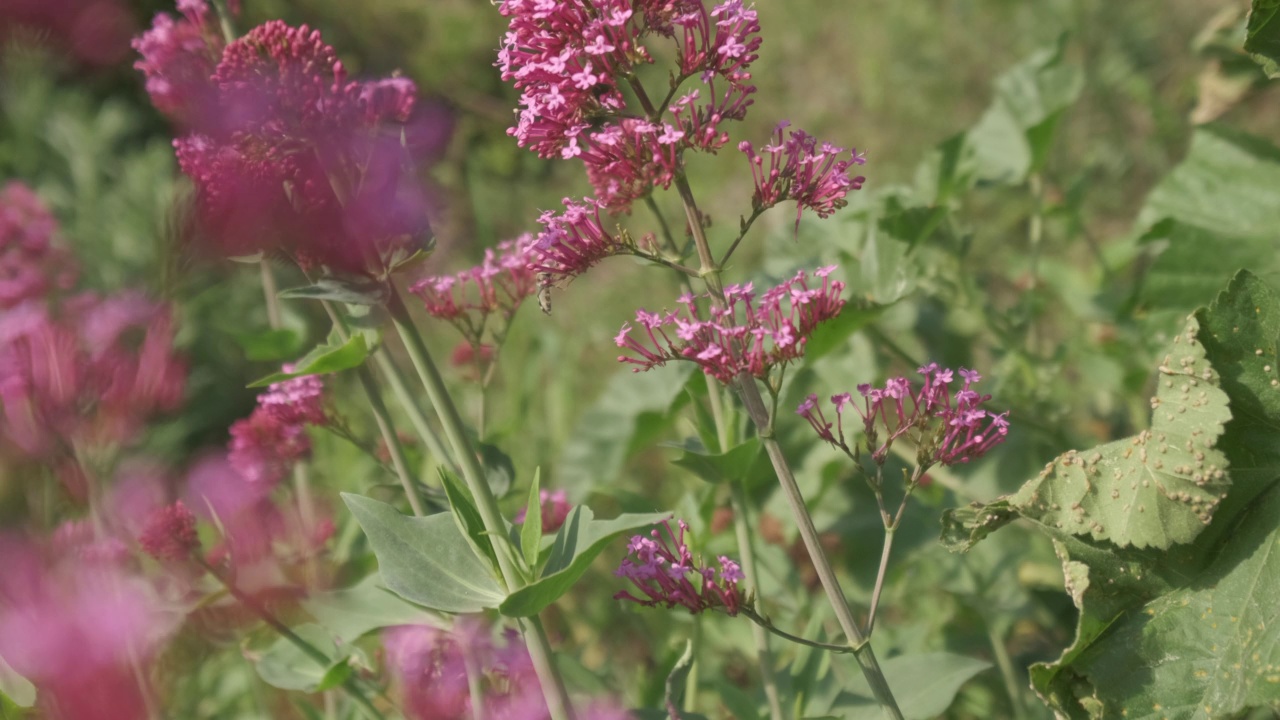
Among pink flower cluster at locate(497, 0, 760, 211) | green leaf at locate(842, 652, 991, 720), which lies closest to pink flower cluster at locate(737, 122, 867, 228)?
pink flower cluster at locate(497, 0, 760, 211)

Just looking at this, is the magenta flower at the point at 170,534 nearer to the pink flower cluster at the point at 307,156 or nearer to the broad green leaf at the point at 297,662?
the broad green leaf at the point at 297,662

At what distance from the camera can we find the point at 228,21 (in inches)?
63.4

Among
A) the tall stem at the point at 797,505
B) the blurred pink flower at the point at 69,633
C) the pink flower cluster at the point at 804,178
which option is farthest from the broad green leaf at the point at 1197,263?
→ the blurred pink flower at the point at 69,633

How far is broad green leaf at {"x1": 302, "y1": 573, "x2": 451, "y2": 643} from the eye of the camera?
5.24ft

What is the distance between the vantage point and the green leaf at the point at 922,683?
1437mm

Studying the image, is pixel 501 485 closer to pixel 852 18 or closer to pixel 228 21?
pixel 228 21

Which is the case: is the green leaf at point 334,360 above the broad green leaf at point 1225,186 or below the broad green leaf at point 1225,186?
above

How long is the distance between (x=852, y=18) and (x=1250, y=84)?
3330 mm

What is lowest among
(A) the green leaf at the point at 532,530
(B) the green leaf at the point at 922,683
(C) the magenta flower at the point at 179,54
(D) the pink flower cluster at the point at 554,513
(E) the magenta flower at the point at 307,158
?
(B) the green leaf at the point at 922,683

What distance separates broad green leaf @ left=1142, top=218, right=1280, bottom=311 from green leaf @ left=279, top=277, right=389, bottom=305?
4.90 feet

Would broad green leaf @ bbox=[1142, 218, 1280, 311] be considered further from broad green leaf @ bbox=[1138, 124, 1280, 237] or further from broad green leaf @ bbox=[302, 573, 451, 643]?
broad green leaf @ bbox=[302, 573, 451, 643]

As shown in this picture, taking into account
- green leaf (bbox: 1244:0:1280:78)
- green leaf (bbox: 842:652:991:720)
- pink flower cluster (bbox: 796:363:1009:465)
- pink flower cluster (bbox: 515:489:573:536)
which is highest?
green leaf (bbox: 1244:0:1280:78)

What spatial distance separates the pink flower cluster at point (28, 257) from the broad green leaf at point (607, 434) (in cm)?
117

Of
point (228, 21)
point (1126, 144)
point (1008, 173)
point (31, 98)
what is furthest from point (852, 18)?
point (228, 21)
